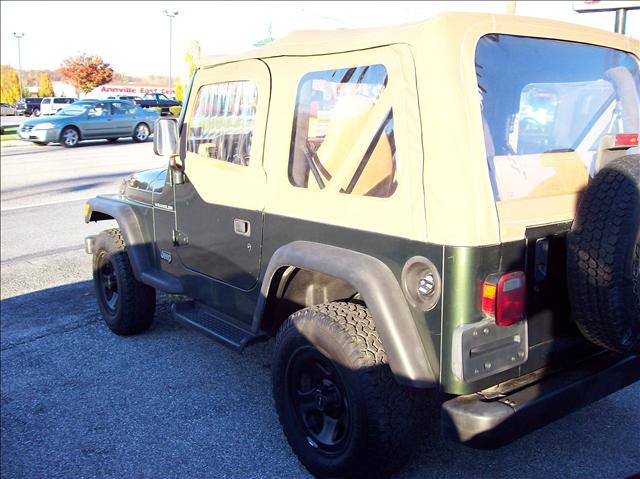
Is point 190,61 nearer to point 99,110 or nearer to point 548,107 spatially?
point 548,107

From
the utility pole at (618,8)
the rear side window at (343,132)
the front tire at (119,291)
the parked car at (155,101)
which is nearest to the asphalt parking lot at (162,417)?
the front tire at (119,291)

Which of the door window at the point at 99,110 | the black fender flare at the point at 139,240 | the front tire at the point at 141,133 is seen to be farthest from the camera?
the front tire at the point at 141,133

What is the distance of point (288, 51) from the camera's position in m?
3.34

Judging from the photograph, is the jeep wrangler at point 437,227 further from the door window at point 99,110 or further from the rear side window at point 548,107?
the door window at point 99,110

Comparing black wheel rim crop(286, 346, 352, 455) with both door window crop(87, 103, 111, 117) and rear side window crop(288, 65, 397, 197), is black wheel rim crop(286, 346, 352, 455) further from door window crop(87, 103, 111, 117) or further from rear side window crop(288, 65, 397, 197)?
door window crop(87, 103, 111, 117)

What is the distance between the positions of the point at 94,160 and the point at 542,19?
16304 millimetres

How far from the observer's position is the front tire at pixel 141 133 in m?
23.5

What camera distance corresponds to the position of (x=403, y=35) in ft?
8.84

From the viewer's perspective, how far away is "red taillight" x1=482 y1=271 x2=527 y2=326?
2500 mm

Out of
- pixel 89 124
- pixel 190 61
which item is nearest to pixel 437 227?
pixel 190 61

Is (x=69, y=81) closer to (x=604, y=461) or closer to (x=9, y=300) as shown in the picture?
(x=9, y=300)

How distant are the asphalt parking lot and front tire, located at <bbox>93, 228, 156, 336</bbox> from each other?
143mm

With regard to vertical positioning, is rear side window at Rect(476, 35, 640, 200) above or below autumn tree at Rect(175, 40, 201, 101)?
below

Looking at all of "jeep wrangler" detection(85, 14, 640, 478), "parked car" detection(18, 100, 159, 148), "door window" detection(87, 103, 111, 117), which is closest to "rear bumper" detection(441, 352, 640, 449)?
"jeep wrangler" detection(85, 14, 640, 478)
